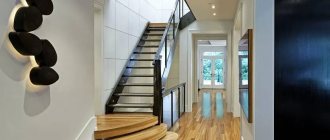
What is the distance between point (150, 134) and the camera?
496 cm

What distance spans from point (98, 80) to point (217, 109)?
18.0ft

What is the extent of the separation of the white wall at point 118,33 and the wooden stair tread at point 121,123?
1.86ft

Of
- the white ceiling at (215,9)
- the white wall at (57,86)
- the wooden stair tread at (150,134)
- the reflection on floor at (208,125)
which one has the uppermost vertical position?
the white ceiling at (215,9)

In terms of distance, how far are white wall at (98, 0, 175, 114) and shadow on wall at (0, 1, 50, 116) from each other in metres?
3.12

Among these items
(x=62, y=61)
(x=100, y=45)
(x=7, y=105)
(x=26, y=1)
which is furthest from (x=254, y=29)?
(x=100, y=45)

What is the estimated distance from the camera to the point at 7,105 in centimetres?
234

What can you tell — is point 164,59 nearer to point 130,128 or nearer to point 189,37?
point 130,128

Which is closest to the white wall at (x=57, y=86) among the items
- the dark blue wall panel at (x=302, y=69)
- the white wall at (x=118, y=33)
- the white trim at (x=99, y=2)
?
the white trim at (x=99, y=2)

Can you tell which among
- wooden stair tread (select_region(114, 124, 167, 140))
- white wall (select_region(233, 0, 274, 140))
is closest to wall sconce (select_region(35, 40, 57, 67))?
white wall (select_region(233, 0, 274, 140))

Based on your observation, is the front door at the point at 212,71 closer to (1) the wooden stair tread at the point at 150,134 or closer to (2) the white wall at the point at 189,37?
(2) the white wall at the point at 189,37

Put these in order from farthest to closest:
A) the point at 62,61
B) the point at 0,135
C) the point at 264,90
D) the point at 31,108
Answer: the point at 264,90 → the point at 62,61 → the point at 31,108 → the point at 0,135

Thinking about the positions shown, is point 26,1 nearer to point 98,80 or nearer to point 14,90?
point 14,90

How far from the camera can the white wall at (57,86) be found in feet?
7.77

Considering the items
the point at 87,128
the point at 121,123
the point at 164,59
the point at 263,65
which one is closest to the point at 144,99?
the point at 164,59
